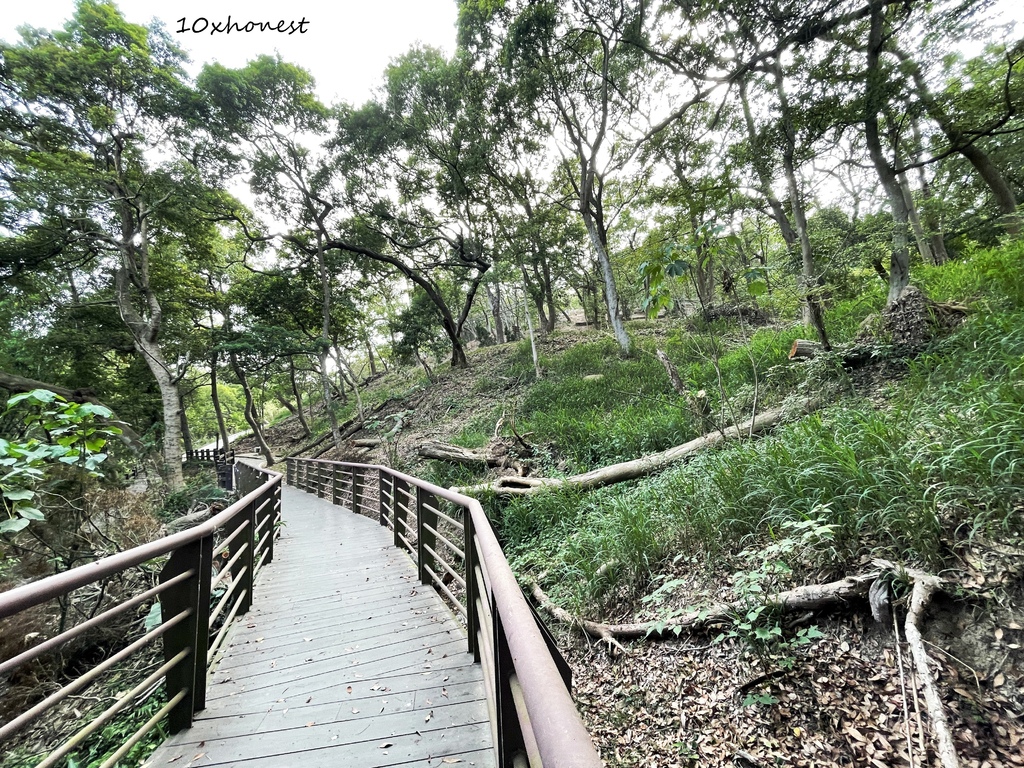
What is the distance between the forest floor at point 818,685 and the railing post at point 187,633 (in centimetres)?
227

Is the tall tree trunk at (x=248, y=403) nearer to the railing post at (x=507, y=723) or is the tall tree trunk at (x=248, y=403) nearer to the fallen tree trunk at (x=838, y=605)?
the fallen tree trunk at (x=838, y=605)

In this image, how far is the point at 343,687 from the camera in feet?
7.27

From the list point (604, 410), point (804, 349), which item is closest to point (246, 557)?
point (604, 410)

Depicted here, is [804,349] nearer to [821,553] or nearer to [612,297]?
[821,553]

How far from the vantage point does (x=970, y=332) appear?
391cm

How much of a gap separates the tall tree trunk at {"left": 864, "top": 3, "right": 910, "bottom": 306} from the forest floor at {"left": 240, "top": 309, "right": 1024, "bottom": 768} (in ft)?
15.4

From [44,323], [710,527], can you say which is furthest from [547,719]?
[44,323]

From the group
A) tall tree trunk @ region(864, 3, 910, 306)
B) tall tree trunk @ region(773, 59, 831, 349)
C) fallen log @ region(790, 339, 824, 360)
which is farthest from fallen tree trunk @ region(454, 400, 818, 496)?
tall tree trunk @ region(864, 3, 910, 306)

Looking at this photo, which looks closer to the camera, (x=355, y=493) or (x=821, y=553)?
(x=821, y=553)

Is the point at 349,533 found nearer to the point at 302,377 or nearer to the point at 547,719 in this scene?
the point at 547,719

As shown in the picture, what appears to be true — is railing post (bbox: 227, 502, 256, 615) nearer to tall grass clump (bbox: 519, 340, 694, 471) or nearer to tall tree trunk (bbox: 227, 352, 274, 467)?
tall grass clump (bbox: 519, 340, 694, 471)

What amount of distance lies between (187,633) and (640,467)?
451cm

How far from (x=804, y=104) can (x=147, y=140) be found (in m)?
15.3

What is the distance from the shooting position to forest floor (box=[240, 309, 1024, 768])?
1.62 m
